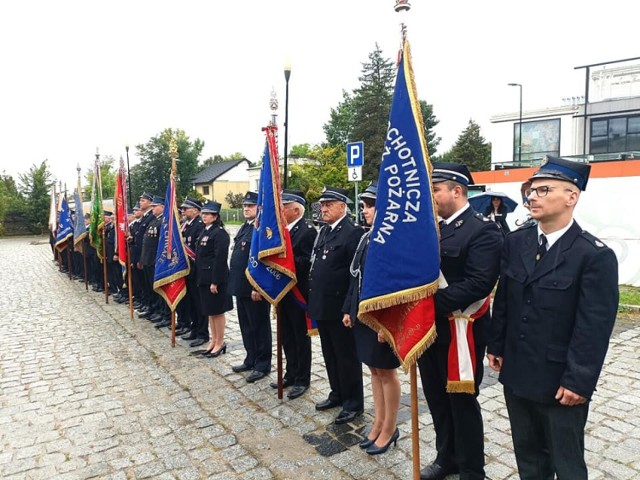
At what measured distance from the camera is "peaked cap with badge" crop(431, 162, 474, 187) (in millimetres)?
3086

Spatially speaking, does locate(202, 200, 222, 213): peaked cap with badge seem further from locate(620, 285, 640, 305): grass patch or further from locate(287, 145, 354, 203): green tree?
locate(287, 145, 354, 203): green tree

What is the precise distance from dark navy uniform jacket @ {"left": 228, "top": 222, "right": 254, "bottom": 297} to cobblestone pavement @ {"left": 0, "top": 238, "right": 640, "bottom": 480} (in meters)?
1.01

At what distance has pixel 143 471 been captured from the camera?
358cm

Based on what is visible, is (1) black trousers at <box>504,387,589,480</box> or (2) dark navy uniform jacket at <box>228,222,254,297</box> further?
(2) dark navy uniform jacket at <box>228,222,254,297</box>

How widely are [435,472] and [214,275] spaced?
3.79 m

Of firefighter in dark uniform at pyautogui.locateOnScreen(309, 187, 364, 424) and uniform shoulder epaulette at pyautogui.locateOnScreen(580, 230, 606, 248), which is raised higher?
uniform shoulder epaulette at pyautogui.locateOnScreen(580, 230, 606, 248)

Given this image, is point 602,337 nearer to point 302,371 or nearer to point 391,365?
point 391,365

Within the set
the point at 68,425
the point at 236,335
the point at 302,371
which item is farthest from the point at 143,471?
the point at 236,335

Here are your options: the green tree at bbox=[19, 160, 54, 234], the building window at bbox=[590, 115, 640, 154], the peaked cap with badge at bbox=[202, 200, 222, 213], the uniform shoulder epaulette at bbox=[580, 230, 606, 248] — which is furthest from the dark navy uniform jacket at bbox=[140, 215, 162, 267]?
the green tree at bbox=[19, 160, 54, 234]

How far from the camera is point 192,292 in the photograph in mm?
7289

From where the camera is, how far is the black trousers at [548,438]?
244 cm

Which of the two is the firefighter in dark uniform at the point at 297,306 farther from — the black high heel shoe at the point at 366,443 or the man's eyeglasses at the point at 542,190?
the man's eyeglasses at the point at 542,190

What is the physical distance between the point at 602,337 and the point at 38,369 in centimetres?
643

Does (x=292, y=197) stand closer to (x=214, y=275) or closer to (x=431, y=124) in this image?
(x=214, y=275)
